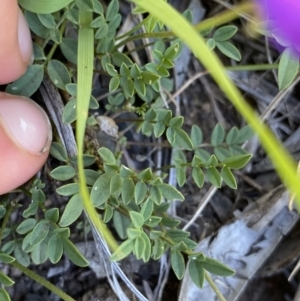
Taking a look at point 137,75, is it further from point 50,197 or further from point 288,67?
point 50,197

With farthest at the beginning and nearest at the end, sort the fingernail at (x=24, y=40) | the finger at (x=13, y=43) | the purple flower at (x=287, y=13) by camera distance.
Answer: the fingernail at (x=24, y=40) < the finger at (x=13, y=43) < the purple flower at (x=287, y=13)

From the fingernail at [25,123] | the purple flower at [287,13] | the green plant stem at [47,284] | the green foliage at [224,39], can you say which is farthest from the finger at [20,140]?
the purple flower at [287,13]

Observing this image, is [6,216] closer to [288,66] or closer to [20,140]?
[20,140]

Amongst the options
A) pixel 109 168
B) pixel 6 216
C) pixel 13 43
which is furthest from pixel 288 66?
pixel 6 216

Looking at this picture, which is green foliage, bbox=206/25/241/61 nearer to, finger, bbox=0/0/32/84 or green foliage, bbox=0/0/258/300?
green foliage, bbox=0/0/258/300

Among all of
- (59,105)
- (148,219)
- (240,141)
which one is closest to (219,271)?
(148,219)

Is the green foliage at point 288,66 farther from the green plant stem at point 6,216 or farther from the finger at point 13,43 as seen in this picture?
the green plant stem at point 6,216

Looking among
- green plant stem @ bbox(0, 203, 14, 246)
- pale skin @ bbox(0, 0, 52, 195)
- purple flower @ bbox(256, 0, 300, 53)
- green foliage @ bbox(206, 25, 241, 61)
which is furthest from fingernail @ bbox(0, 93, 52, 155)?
purple flower @ bbox(256, 0, 300, 53)
